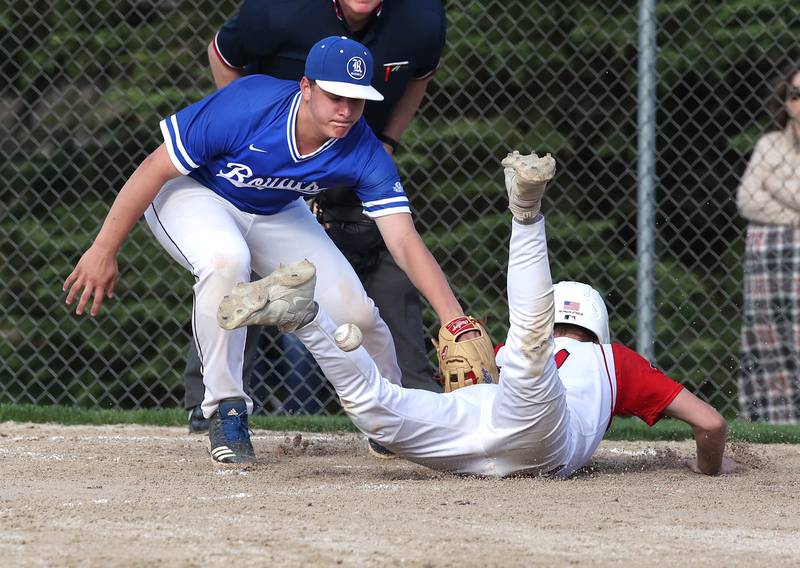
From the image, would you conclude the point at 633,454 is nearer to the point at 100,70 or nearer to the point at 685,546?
the point at 685,546

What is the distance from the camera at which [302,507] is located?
10.7 feet

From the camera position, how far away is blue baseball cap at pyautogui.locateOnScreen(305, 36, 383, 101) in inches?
Result: 154

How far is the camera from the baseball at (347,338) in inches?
140

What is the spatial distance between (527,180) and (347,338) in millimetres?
664

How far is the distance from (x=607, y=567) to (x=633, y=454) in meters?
2.31

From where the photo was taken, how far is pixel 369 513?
10.4 feet

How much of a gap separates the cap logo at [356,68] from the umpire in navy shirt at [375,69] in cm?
56

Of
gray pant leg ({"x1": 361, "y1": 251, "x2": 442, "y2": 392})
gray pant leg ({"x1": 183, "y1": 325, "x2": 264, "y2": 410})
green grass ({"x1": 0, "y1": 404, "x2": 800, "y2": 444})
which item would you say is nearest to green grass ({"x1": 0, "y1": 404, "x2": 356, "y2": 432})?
green grass ({"x1": 0, "y1": 404, "x2": 800, "y2": 444})

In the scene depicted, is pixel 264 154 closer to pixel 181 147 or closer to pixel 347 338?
pixel 181 147

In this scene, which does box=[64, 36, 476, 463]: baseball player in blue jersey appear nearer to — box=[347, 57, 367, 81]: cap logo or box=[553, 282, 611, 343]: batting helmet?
box=[347, 57, 367, 81]: cap logo

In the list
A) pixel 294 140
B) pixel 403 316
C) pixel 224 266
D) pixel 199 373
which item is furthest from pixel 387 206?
pixel 199 373

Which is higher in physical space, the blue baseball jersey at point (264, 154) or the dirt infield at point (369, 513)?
the blue baseball jersey at point (264, 154)

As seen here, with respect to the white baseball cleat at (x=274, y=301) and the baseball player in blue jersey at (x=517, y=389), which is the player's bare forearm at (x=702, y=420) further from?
the white baseball cleat at (x=274, y=301)

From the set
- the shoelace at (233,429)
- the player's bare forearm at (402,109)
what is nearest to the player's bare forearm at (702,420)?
the shoelace at (233,429)
